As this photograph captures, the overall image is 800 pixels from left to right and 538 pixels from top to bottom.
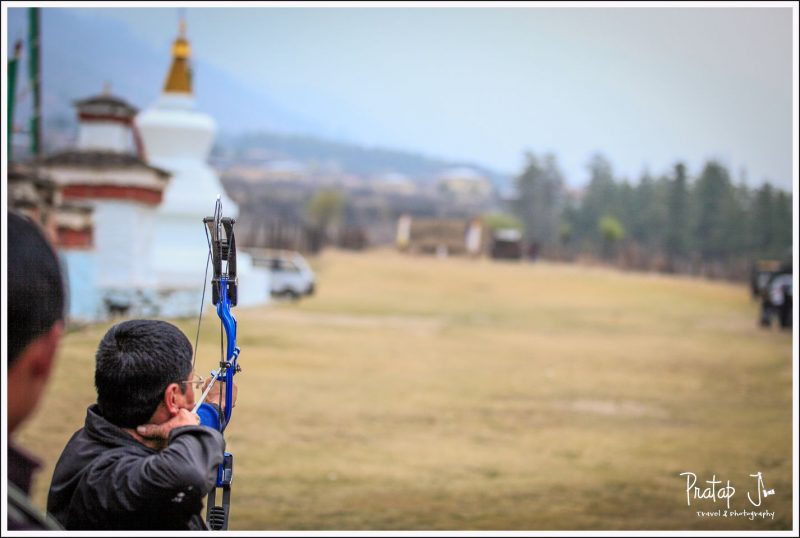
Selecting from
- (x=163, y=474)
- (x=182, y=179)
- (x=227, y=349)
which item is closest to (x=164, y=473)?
(x=163, y=474)

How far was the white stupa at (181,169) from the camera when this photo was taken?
41.1ft

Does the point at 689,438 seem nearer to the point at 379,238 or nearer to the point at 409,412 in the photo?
the point at 409,412

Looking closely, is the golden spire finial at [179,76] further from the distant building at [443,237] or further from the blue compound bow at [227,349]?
the distant building at [443,237]

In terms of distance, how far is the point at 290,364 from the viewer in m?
10.7

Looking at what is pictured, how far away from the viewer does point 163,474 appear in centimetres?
182

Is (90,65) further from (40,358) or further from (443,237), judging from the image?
(443,237)

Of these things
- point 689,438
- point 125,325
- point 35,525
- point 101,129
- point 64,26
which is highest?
point 64,26

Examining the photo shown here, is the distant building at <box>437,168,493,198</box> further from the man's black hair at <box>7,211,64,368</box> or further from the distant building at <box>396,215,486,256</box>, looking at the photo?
the man's black hair at <box>7,211,64,368</box>

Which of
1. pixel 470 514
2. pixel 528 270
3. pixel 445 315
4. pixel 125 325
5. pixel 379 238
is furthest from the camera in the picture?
pixel 379 238

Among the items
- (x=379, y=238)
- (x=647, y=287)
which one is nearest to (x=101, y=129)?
(x=647, y=287)

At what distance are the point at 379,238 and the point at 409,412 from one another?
72.4 ft

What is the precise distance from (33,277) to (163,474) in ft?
1.80

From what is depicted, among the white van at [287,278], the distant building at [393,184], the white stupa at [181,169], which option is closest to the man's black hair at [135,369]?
the white stupa at [181,169]

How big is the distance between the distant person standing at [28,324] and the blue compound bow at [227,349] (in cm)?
77
